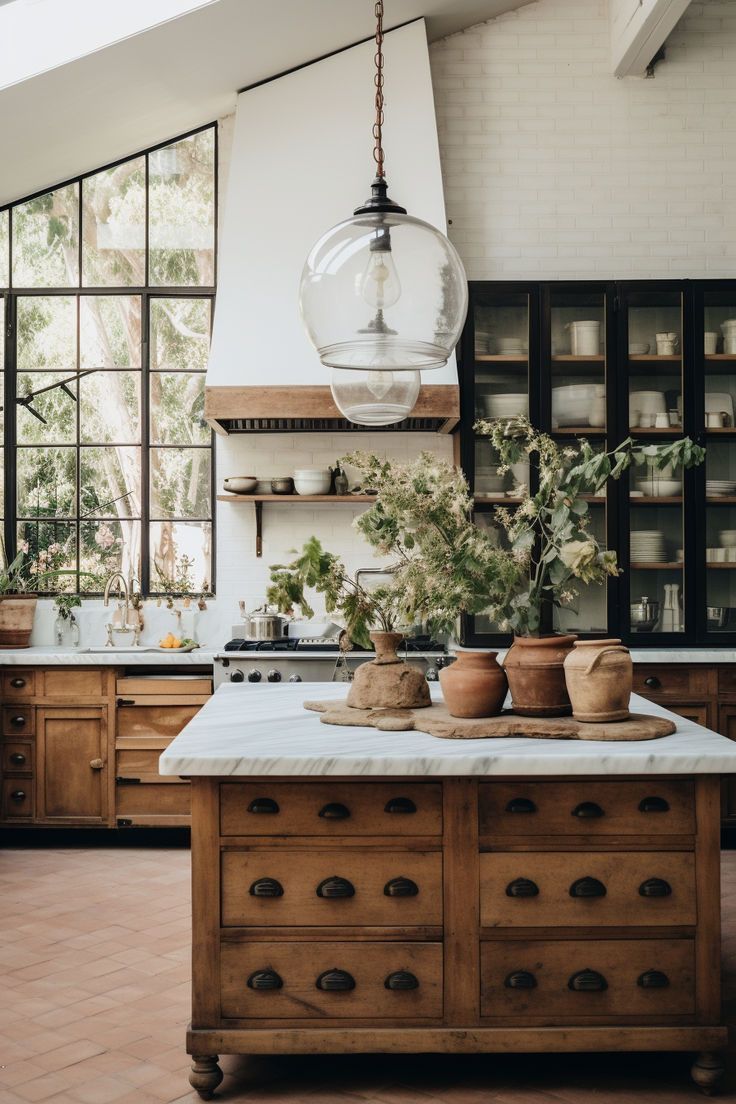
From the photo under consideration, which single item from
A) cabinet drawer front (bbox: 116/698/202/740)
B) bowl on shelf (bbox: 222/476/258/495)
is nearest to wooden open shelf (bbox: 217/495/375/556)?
bowl on shelf (bbox: 222/476/258/495)

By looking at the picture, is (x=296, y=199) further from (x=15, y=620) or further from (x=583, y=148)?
(x=15, y=620)

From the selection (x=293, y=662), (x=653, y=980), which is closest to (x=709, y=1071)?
(x=653, y=980)

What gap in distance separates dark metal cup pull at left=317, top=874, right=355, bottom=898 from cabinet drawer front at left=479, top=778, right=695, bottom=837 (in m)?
0.36

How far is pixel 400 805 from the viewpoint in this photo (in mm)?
2557

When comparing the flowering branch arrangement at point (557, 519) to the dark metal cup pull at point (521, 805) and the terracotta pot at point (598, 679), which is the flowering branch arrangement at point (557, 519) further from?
the dark metal cup pull at point (521, 805)

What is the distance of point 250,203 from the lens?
17.4 ft

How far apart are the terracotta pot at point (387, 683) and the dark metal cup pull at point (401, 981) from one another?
72 centimetres

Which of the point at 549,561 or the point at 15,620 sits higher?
the point at 549,561

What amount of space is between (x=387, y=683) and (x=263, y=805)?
1.80 ft

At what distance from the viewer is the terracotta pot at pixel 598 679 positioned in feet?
8.65

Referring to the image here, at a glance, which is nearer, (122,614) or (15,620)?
(15,620)

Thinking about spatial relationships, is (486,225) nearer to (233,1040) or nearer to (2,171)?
(2,171)

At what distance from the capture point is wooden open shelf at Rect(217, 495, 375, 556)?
5395mm

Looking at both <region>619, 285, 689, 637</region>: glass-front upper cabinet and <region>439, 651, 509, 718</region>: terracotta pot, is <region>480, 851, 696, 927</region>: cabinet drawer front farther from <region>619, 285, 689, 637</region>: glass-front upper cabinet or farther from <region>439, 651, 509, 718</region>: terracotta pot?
<region>619, 285, 689, 637</region>: glass-front upper cabinet
